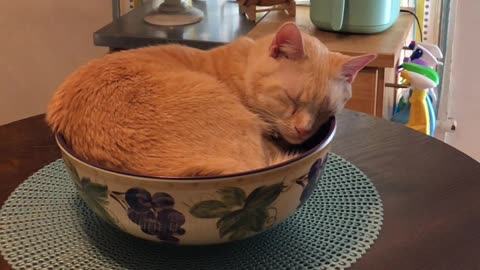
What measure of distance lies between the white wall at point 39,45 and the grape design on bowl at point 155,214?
1641mm

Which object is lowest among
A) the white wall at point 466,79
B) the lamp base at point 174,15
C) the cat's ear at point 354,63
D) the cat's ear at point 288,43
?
the white wall at point 466,79

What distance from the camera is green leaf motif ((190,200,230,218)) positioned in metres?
0.61

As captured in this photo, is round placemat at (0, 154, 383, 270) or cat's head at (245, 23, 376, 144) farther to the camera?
cat's head at (245, 23, 376, 144)

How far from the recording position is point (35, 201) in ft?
2.51

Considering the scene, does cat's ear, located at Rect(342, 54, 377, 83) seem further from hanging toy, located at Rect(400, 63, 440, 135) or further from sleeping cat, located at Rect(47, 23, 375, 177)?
hanging toy, located at Rect(400, 63, 440, 135)

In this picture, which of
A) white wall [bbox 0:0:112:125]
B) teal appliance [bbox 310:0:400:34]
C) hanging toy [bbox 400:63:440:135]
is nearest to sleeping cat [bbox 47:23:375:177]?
teal appliance [bbox 310:0:400:34]

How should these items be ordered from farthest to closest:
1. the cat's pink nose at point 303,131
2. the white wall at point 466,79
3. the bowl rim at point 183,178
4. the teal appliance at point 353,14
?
1. the white wall at point 466,79
2. the teal appliance at point 353,14
3. the cat's pink nose at point 303,131
4. the bowl rim at point 183,178

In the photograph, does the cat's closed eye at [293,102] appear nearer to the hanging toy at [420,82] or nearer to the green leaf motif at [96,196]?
the green leaf motif at [96,196]

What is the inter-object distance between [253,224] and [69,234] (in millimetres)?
212

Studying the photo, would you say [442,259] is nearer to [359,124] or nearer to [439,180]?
[439,180]

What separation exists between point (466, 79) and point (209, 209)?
1.48m

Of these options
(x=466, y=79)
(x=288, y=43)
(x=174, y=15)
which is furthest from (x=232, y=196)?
(x=466, y=79)

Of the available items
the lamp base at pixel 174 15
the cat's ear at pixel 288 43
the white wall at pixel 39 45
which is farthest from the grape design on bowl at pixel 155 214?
the white wall at pixel 39 45

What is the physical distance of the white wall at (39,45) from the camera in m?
2.12
